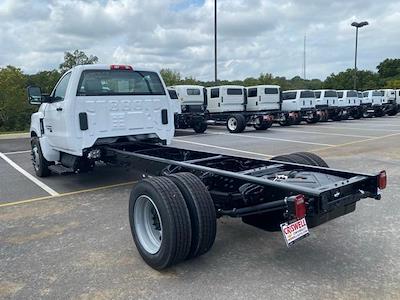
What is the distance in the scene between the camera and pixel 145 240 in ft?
12.9

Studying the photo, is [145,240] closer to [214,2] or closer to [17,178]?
[17,178]

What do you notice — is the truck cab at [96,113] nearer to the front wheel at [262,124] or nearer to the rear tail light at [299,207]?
the rear tail light at [299,207]

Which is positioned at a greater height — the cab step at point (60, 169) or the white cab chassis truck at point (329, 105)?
the white cab chassis truck at point (329, 105)

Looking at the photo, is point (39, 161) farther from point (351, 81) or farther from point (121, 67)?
point (351, 81)

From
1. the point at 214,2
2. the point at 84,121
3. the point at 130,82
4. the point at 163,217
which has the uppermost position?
the point at 214,2

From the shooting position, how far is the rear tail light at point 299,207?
3.10m

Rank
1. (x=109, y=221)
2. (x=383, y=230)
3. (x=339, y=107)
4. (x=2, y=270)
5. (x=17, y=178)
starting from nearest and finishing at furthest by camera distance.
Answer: (x=2, y=270)
(x=383, y=230)
(x=109, y=221)
(x=17, y=178)
(x=339, y=107)

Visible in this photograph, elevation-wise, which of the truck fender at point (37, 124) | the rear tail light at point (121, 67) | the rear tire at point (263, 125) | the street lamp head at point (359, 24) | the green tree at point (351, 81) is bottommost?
the rear tire at point (263, 125)

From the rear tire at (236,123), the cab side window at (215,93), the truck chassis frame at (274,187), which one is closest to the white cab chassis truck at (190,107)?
the cab side window at (215,93)

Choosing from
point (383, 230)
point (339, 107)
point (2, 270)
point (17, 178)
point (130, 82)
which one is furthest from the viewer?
point (339, 107)

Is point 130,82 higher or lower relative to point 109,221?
higher

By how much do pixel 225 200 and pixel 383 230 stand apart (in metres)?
2.01

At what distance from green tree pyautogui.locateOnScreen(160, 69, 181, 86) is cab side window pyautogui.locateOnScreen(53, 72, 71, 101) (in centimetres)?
4376

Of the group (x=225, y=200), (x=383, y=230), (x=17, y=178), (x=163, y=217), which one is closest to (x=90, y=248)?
(x=163, y=217)
